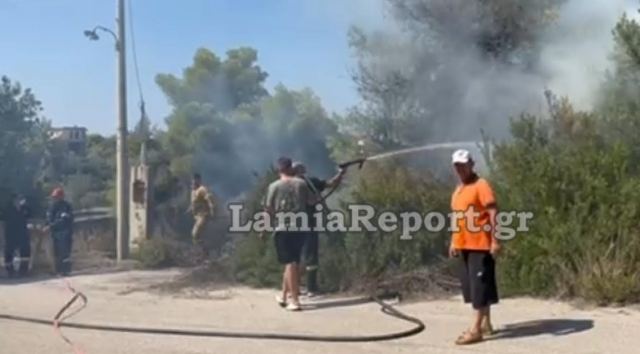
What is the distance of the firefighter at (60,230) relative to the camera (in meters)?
16.4

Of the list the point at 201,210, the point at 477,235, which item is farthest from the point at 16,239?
the point at 477,235

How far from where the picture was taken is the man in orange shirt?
855cm

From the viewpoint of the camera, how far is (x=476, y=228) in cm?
859

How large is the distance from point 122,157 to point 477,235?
39.1 ft

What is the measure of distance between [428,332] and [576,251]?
230 centimetres

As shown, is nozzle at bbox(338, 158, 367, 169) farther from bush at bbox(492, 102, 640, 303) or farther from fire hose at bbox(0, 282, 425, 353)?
bush at bbox(492, 102, 640, 303)

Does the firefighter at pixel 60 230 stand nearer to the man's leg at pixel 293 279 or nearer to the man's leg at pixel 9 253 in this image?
the man's leg at pixel 9 253

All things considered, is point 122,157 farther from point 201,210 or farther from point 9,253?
point 9,253

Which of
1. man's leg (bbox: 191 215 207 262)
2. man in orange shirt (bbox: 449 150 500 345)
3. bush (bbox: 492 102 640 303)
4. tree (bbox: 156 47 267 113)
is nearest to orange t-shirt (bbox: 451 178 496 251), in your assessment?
man in orange shirt (bbox: 449 150 500 345)

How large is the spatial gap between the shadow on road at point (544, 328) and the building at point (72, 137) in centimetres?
3548

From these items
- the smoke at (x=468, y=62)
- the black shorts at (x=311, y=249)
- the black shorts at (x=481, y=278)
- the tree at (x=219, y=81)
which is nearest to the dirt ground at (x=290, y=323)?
the black shorts at (x=481, y=278)

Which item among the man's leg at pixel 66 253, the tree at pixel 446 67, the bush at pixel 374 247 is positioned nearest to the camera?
the bush at pixel 374 247

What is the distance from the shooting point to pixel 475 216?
8602 mm

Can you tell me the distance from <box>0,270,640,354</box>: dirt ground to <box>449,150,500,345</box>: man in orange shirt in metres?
0.35
